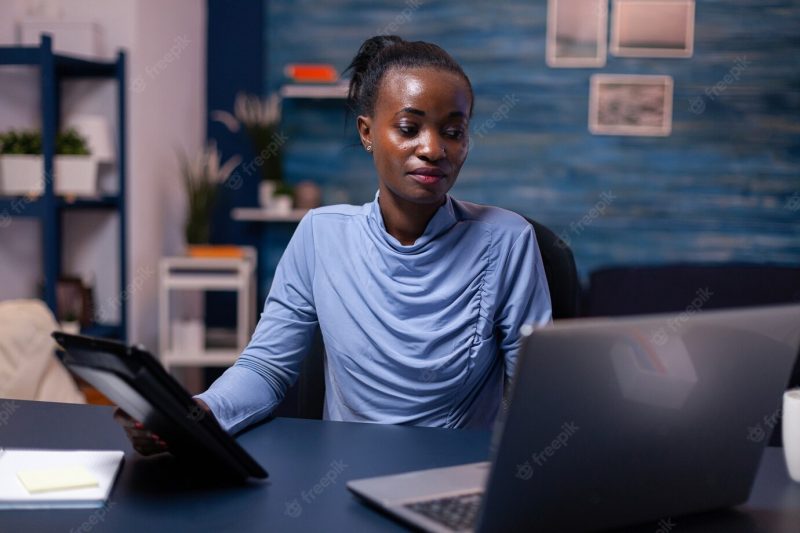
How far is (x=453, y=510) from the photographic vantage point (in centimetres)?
85

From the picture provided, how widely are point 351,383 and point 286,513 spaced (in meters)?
0.52

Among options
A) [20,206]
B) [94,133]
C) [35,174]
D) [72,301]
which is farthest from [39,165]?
[72,301]

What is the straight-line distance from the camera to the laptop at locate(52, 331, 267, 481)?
2.79ft

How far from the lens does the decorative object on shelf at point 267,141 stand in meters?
3.88

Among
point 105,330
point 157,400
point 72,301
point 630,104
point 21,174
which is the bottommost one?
point 105,330

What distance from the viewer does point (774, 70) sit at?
3834mm

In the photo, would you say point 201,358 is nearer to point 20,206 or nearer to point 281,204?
point 281,204

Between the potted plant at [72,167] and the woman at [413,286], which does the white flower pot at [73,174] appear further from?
the woman at [413,286]

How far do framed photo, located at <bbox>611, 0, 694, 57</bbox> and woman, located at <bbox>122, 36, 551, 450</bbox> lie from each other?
2716mm

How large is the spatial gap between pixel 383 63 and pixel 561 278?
0.48 meters

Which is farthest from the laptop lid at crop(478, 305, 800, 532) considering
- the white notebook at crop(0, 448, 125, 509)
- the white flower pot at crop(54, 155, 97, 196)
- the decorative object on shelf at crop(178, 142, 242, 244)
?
the decorative object on shelf at crop(178, 142, 242, 244)

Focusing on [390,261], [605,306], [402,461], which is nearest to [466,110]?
[390,261]

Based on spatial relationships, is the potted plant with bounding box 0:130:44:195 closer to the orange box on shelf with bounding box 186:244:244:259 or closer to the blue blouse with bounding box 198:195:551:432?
the orange box on shelf with bounding box 186:244:244:259

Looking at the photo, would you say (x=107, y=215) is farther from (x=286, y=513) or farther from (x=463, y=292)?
(x=286, y=513)
